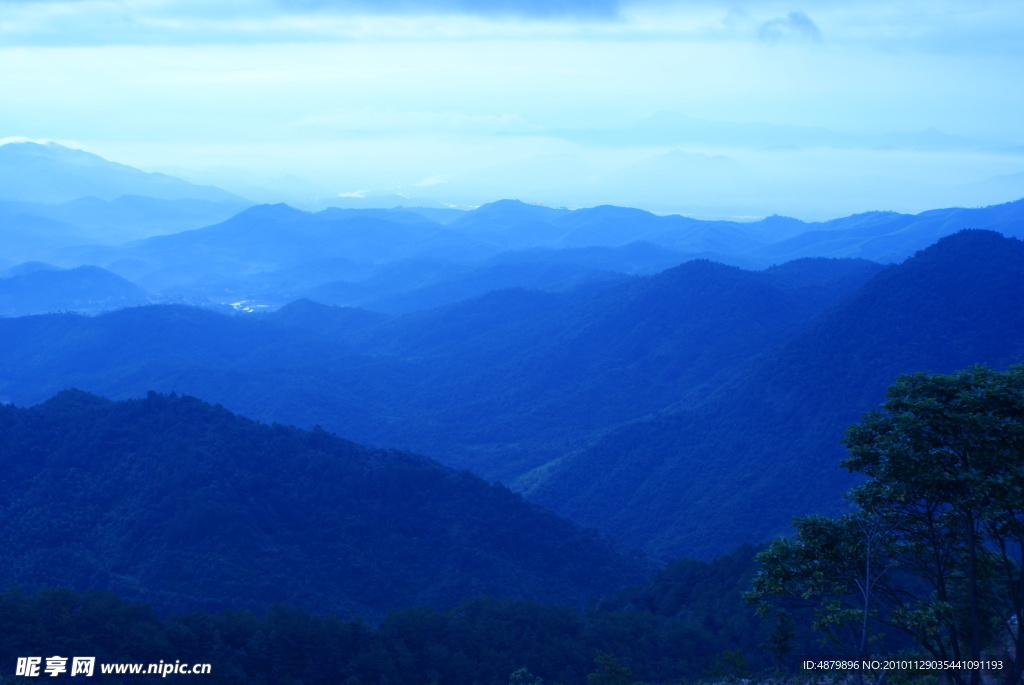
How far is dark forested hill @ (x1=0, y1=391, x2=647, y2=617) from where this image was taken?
38875 millimetres

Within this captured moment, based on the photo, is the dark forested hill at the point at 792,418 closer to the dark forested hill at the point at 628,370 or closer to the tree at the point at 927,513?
the dark forested hill at the point at 628,370

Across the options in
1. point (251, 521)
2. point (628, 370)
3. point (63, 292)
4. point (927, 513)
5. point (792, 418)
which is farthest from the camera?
point (63, 292)

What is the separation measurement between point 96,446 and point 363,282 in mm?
143886

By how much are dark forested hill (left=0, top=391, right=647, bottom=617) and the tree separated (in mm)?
28181

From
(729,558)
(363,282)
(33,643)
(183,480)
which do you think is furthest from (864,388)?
(363,282)

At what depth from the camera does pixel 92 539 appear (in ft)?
133

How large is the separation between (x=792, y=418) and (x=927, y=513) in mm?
54624

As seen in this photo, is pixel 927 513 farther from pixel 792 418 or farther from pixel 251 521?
pixel 792 418

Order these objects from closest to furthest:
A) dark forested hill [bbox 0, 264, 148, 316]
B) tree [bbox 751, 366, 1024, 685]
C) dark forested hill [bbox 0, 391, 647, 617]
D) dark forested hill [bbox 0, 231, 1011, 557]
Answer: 1. tree [bbox 751, 366, 1024, 685]
2. dark forested hill [bbox 0, 391, 647, 617]
3. dark forested hill [bbox 0, 231, 1011, 557]
4. dark forested hill [bbox 0, 264, 148, 316]

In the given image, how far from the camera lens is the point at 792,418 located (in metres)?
67.2

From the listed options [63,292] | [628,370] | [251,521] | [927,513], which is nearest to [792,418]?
[628,370]

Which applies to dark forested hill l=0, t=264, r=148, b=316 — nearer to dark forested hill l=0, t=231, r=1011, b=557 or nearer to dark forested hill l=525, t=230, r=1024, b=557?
dark forested hill l=0, t=231, r=1011, b=557

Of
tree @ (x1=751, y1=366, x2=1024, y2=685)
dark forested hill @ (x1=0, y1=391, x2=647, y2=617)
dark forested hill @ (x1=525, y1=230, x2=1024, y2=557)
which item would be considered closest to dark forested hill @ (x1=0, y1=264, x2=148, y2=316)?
dark forested hill @ (x1=0, y1=391, x2=647, y2=617)

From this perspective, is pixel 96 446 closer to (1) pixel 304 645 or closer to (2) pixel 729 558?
(1) pixel 304 645
